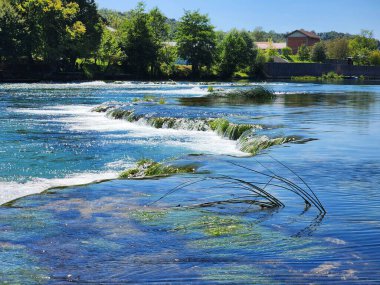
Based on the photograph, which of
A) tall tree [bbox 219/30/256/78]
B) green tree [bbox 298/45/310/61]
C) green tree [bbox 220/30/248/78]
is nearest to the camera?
green tree [bbox 220/30/248/78]

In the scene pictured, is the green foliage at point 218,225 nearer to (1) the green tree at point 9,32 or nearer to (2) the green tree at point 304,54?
(1) the green tree at point 9,32

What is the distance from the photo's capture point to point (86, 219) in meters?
8.74

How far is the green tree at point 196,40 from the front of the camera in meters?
94.6

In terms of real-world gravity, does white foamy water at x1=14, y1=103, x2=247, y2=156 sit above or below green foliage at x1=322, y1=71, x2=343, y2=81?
below

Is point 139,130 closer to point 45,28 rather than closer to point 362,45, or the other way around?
point 45,28

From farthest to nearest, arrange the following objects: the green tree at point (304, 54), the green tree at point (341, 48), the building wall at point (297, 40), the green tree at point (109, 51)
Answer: the building wall at point (297, 40) < the green tree at point (341, 48) < the green tree at point (304, 54) < the green tree at point (109, 51)

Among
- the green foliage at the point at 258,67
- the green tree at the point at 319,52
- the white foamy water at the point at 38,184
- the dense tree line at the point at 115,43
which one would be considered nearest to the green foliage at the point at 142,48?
the dense tree line at the point at 115,43

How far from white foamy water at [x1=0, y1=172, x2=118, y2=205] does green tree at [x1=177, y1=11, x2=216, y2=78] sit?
8009 centimetres

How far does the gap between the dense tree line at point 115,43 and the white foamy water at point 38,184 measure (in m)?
65.3

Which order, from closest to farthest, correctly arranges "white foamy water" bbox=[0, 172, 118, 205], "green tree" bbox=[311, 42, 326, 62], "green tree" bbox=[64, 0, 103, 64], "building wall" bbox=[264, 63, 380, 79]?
"white foamy water" bbox=[0, 172, 118, 205]
"green tree" bbox=[64, 0, 103, 64]
"building wall" bbox=[264, 63, 380, 79]
"green tree" bbox=[311, 42, 326, 62]

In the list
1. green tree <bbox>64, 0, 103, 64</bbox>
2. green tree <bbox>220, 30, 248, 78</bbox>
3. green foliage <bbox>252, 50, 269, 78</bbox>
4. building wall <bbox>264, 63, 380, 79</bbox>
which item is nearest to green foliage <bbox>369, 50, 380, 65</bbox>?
building wall <bbox>264, 63, 380, 79</bbox>

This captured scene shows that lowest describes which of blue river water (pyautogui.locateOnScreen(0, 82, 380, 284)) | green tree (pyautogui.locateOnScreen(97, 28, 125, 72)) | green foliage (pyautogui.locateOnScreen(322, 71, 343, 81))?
blue river water (pyautogui.locateOnScreen(0, 82, 380, 284))

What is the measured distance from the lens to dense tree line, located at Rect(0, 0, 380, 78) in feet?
252

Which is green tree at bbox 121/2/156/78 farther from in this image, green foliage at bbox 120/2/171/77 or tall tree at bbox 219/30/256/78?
tall tree at bbox 219/30/256/78
